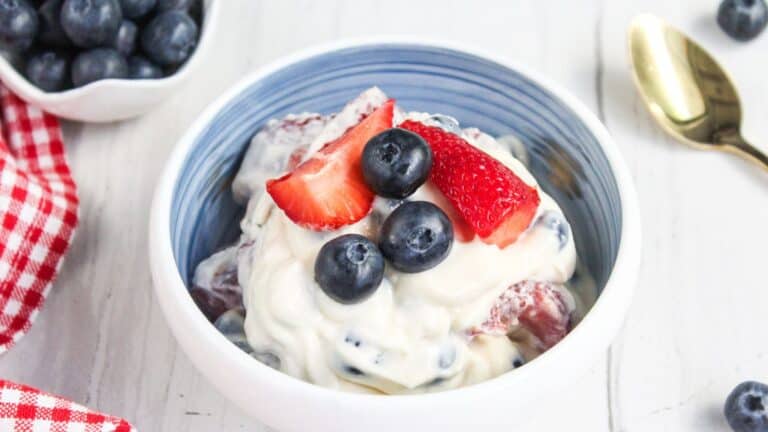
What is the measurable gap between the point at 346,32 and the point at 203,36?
343 millimetres

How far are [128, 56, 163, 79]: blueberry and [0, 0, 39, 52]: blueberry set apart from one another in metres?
0.19

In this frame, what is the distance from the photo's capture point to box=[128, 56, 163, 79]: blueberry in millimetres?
2068

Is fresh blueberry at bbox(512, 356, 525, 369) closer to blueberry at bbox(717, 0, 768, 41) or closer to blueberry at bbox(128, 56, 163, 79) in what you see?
blueberry at bbox(128, 56, 163, 79)

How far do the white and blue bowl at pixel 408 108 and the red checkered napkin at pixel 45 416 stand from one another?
19 cm

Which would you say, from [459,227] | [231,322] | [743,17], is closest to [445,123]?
[459,227]

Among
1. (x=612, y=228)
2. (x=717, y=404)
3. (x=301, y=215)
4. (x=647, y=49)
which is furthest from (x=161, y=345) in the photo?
(x=647, y=49)

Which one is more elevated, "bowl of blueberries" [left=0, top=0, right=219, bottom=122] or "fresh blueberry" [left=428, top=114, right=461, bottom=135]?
"fresh blueberry" [left=428, top=114, right=461, bottom=135]

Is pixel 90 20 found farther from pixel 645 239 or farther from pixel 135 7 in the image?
pixel 645 239

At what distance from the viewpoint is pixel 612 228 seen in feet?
4.93

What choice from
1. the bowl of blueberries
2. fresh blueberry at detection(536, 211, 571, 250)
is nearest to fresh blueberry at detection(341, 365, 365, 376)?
fresh blueberry at detection(536, 211, 571, 250)

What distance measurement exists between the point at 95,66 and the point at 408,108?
64 cm

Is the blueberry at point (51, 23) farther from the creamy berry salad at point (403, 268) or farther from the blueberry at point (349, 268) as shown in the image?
the blueberry at point (349, 268)

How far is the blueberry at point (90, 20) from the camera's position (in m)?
1.99

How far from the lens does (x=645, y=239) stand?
1.94 meters
